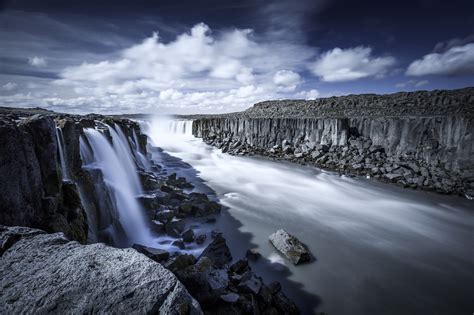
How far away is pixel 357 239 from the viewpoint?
8047mm

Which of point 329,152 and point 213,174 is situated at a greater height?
point 329,152

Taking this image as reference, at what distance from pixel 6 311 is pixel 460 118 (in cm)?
2219

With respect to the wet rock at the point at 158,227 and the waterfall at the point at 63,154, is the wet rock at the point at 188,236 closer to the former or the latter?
the wet rock at the point at 158,227

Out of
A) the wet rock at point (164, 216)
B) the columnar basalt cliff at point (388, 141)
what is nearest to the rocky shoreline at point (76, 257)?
the wet rock at point (164, 216)

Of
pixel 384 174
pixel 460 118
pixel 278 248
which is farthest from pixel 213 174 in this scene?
pixel 460 118

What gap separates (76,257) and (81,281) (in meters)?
0.38

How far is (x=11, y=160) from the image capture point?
3.28 meters

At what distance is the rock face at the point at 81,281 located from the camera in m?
1.86

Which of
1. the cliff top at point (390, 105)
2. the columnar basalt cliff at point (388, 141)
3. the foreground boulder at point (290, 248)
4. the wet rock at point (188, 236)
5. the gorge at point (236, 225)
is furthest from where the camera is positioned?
the cliff top at point (390, 105)

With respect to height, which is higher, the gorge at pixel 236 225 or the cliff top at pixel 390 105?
the cliff top at pixel 390 105

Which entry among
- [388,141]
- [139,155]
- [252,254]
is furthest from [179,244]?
[388,141]

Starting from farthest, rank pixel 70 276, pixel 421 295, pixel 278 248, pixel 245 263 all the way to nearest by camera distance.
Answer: pixel 278 248, pixel 245 263, pixel 421 295, pixel 70 276

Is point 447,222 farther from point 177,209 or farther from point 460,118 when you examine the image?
point 177,209

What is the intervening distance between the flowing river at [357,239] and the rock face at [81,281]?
4.30 m
